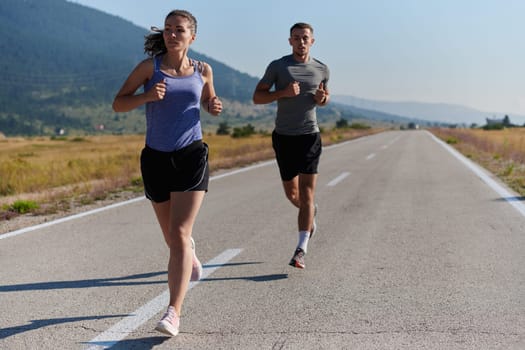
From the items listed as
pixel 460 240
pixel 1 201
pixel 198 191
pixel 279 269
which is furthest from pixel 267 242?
pixel 1 201

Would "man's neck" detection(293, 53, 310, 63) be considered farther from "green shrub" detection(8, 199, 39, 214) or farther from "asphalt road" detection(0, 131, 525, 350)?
"green shrub" detection(8, 199, 39, 214)

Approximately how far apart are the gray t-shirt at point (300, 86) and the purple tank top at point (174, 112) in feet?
5.33

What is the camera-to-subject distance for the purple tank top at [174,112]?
400 cm

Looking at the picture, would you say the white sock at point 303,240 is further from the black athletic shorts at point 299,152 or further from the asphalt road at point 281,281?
the black athletic shorts at point 299,152

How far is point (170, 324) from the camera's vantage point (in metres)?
3.77

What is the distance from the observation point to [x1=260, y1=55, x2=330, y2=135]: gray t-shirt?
566cm

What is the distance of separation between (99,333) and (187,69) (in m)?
1.72

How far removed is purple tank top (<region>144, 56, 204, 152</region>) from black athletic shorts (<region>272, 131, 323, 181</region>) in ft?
6.01

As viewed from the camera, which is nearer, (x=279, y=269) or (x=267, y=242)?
(x=279, y=269)

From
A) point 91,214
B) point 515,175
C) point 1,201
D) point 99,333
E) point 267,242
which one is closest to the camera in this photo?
point 99,333

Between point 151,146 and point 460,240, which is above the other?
point 151,146

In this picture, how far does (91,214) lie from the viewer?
910 cm

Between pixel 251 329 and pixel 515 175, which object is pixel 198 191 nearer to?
pixel 251 329

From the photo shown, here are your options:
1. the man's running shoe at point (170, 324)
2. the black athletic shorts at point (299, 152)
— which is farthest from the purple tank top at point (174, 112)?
the black athletic shorts at point (299, 152)
